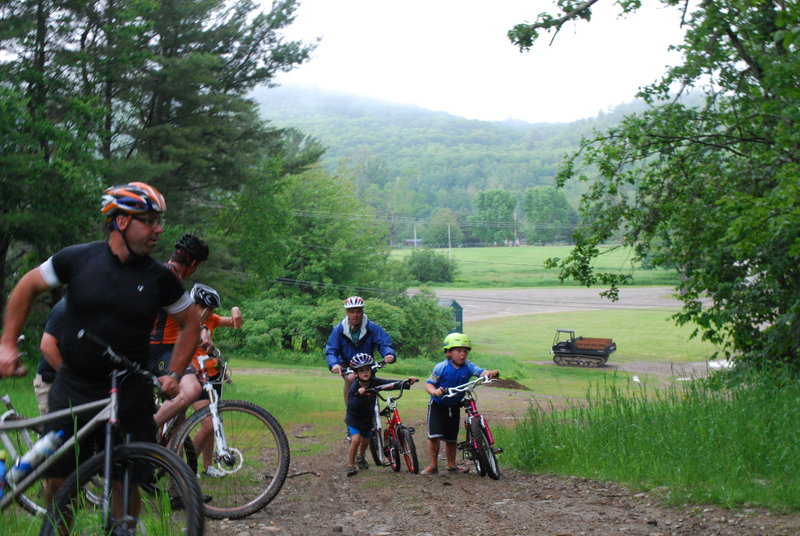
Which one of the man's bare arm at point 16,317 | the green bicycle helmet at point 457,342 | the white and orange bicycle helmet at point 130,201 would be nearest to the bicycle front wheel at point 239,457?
the man's bare arm at point 16,317

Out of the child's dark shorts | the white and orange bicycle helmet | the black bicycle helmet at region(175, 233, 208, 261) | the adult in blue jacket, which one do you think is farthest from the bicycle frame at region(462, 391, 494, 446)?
the white and orange bicycle helmet

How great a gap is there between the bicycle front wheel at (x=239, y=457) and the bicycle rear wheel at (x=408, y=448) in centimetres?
327

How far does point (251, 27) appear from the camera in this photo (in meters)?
29.4

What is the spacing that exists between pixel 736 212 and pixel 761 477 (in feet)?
23.8

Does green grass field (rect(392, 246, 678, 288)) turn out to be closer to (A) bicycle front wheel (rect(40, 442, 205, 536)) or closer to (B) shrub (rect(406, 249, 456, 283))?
(B) shrub (rect(406, 249, 456, 283))

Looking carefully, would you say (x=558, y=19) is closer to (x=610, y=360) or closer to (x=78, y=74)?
(x=78, y=74)

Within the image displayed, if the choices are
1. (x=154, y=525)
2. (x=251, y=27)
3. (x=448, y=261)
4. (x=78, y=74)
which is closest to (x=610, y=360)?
(x=448, y=261)

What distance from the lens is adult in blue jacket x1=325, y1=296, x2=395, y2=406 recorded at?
9523 mm

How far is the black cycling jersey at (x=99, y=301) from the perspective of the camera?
4.06 m

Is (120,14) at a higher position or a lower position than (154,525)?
higher

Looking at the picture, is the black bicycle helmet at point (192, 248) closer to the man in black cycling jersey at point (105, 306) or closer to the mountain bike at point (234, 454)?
the mountain bike at point (234, 454)

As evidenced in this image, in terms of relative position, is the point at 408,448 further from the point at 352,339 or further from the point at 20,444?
the point at 20,444

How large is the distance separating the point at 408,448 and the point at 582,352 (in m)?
51.9

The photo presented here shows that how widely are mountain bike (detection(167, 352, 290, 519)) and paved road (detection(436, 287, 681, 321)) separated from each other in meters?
83.0
